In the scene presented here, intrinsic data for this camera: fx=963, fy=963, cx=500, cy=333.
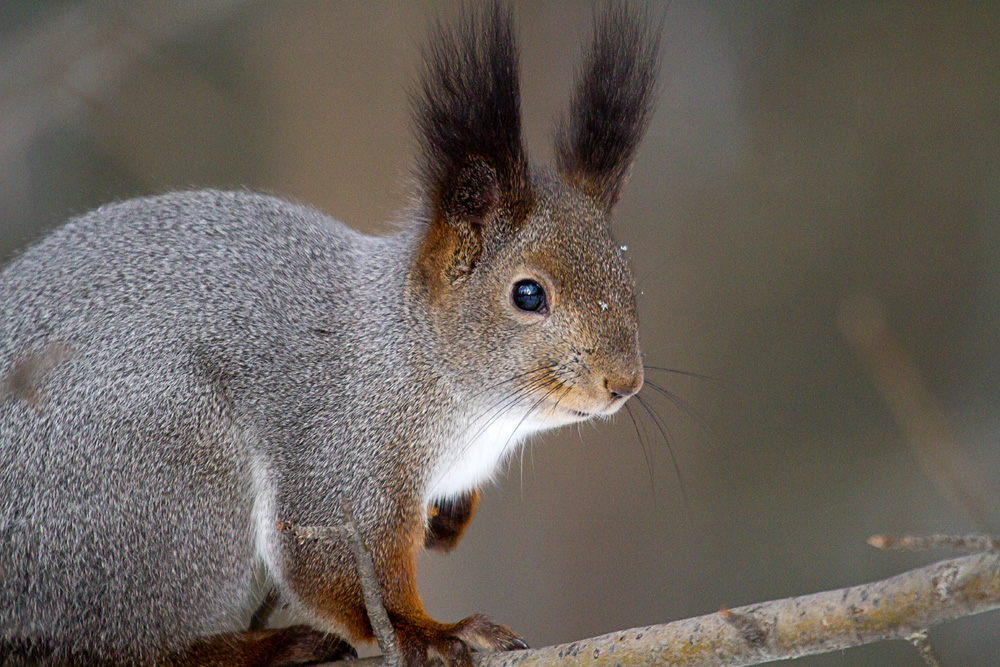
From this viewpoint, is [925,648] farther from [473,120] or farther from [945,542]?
[473,120]

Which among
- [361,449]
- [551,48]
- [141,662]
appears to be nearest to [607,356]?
[361,449]

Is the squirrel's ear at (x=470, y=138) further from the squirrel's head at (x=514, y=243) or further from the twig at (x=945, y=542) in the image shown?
the twig at (x=945, y=542)

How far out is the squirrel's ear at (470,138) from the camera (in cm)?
226

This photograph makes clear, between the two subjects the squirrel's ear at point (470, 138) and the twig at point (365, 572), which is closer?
the twig at point (365, 572)

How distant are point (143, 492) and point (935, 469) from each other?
1613mm

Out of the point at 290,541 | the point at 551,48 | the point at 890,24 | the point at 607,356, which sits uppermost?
the point at 890,24

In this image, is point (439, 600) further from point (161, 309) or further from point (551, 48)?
point (551, 48)

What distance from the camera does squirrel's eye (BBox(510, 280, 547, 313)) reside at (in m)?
2.34

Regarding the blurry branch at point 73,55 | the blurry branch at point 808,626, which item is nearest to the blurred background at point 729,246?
the blurry branch at point 73,55

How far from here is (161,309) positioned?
7.51 feet

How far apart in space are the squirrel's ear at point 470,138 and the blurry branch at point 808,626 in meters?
0.99

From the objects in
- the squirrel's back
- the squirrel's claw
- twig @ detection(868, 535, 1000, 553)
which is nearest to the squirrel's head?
the squirrel's back

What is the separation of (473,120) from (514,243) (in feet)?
1.04

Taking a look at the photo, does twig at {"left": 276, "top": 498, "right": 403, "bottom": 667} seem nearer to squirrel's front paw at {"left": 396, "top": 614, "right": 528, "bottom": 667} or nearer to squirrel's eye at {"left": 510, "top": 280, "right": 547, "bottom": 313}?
squirrel's front paw at {"left": 396, "top": 614, "right": 528, "bottom": 667}
